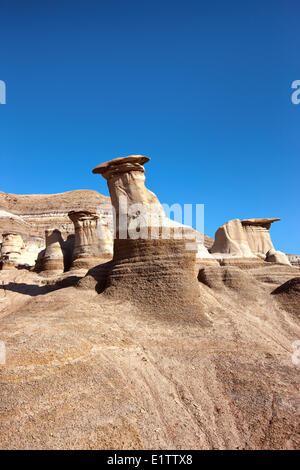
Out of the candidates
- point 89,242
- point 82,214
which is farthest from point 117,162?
point 82,214

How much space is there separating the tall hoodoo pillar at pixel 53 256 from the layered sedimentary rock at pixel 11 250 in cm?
452

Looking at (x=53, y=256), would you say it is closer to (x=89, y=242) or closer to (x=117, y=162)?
(x=89, y=242)

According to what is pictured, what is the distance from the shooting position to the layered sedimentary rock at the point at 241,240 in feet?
58.8

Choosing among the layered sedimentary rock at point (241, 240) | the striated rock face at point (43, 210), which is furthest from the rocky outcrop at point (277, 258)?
the striated rock face at point (43, 210)

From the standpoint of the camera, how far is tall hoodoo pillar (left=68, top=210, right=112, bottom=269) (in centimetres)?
1617

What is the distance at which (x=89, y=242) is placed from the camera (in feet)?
55.7

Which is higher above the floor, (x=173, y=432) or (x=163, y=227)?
(x=163, y=227)

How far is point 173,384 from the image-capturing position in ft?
16.1

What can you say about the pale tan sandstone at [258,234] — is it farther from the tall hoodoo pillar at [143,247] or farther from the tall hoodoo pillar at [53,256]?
the tall hoodoo pillar at [143,247]

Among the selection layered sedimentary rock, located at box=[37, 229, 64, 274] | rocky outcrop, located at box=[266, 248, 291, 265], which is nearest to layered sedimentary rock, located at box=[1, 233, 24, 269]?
layered sedimentary rock, located at box=[37, 229, 64, 274]

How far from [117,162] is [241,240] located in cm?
1228
